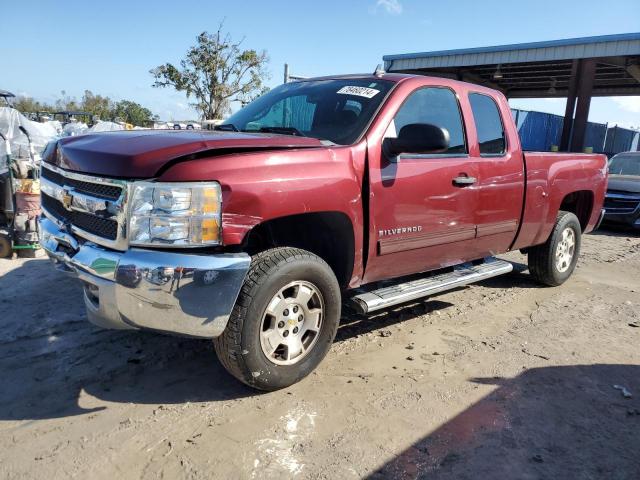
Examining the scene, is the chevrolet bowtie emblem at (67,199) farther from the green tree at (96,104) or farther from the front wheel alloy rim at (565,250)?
the green tree at (96,104)

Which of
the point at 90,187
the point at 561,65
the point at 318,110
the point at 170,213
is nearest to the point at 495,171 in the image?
the point at 318,110

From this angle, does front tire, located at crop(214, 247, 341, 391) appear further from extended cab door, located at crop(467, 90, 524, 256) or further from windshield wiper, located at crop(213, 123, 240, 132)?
extended cab door, located at crop(467, 90, 524, 256)

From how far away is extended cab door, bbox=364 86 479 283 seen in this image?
3.46 metres

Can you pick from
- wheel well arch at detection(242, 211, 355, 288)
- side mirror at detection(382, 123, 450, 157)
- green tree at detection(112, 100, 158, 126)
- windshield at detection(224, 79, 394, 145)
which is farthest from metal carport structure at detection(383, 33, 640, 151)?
green tree at detection(112, 100, 158, 126)

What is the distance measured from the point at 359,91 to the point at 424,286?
1558 mm

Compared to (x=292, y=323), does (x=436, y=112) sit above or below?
above

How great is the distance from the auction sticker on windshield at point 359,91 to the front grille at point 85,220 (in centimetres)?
200

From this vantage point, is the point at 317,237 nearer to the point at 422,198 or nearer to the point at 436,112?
the point at 422,198

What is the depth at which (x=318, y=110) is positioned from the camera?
386 cm

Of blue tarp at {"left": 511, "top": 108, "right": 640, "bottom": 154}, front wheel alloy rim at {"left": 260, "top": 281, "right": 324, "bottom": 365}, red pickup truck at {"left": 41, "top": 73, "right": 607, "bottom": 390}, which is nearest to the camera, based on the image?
red pickup truck at {"left": 41, "top": 73, "right": 607, "bottom": 390}

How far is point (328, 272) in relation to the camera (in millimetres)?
3170

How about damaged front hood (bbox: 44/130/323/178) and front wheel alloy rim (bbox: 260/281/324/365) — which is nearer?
damaged front hood (bbox: 44/130/323/178)

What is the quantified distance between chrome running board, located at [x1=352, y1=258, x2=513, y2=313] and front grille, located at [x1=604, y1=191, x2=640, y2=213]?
22.2ft

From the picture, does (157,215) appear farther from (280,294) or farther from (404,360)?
(404,360)
